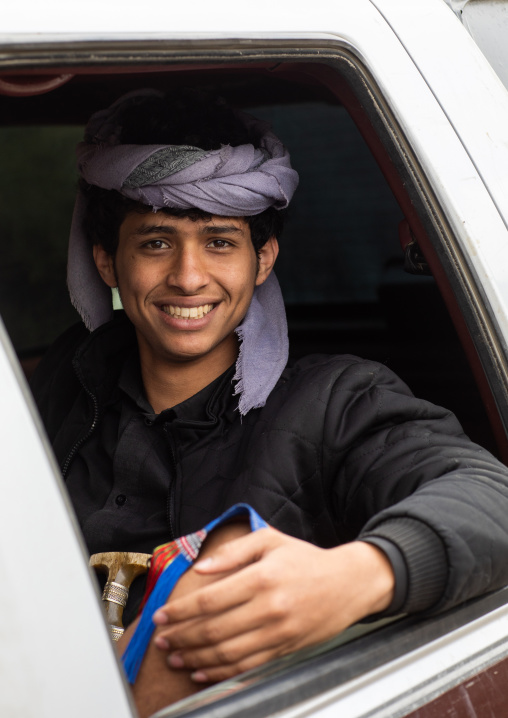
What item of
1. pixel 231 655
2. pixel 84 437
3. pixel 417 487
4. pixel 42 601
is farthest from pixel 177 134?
pixel 42 601

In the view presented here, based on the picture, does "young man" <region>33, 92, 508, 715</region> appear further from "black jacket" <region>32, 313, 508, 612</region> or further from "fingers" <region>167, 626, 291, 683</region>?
"fingers" <region>167, 626, 291, 683</region>

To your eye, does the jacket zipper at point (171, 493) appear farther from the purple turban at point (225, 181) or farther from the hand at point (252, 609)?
the hand at point (252, 609)

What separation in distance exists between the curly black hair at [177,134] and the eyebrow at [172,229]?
0.03 m

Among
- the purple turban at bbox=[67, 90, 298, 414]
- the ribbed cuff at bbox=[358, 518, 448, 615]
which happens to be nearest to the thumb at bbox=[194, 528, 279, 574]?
the ribbed cuff at bbox=[358, 518, 448, 615]

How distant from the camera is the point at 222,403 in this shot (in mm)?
2025

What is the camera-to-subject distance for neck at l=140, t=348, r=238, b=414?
2.15 m

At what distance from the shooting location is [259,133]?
2.14m

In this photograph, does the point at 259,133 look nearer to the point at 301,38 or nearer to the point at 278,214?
the point at 278,214

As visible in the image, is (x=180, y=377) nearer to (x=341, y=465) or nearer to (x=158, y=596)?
(x=341, y=465)

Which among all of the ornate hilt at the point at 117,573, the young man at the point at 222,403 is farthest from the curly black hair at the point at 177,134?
the ornate hilt at the point at 117,573

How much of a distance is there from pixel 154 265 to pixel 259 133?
0.43 meters

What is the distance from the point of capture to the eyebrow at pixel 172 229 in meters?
2.00

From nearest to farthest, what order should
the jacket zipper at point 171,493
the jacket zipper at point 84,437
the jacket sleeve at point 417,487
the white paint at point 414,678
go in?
the white paint at point 414,678 < the jacket sleeve at point 417,487 < the jacket zipper at point 171,493 < the jacket zipper at point 84,437

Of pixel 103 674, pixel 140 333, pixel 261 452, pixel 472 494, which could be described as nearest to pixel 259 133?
pixel 140 333
